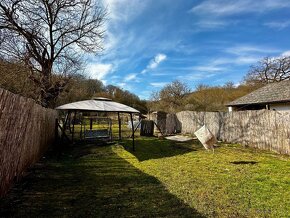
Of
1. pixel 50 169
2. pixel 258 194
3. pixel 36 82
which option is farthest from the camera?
pixel 36 82

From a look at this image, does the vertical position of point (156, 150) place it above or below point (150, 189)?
above

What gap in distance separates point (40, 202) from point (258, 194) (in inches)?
163

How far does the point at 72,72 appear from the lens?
47.9ft

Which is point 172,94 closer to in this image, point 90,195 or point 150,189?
point 150,189

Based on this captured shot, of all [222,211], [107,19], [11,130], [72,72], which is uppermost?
[107,19]

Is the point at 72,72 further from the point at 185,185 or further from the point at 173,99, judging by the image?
the point at 173,99

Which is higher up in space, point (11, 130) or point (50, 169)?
point (11, 130)

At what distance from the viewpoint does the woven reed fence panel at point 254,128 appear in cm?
913

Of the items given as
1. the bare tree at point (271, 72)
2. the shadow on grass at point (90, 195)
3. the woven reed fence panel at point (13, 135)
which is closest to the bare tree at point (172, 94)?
the bare tree at point (271, 72)

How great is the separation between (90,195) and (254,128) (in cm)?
921

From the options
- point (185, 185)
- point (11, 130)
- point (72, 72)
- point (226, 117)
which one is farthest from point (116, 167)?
point (72, 72)

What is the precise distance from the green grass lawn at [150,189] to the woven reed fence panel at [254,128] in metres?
1.78

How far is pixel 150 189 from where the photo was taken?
4797 millimetres

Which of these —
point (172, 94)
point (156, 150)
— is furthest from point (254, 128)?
point (172, 94)
